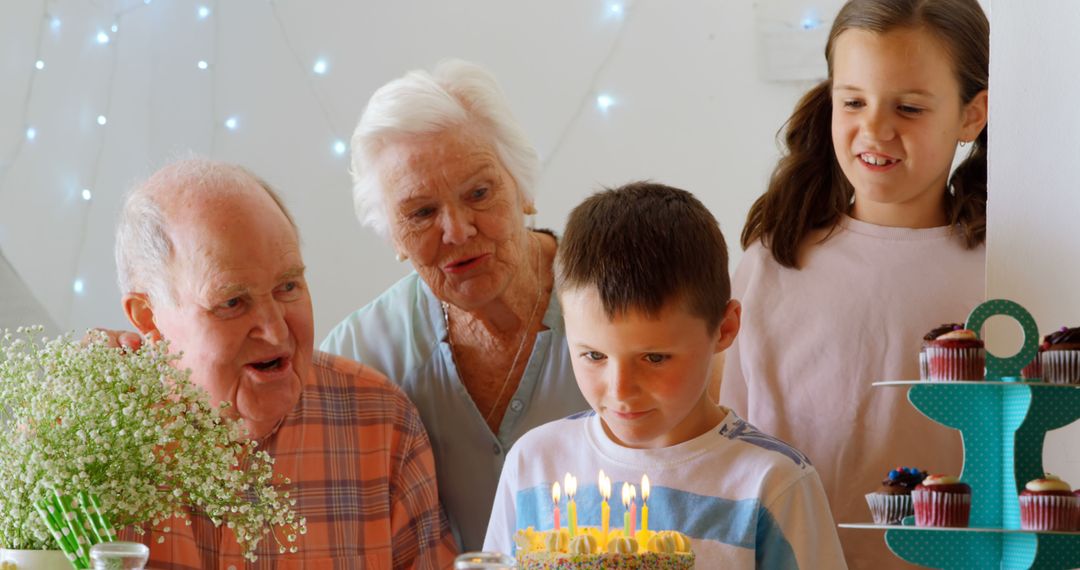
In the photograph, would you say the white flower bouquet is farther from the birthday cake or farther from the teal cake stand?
the teal cake stand

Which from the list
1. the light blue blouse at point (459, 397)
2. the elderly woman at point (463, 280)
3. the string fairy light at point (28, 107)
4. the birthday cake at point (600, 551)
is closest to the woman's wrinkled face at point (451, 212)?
the elderly woman at point (463, 280)

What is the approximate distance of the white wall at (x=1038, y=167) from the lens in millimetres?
1392

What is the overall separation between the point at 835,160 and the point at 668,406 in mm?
664

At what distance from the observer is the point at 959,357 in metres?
1.28

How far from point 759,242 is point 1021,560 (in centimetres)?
72

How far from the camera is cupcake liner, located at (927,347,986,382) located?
4.19 ft

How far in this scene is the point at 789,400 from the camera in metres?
1.76

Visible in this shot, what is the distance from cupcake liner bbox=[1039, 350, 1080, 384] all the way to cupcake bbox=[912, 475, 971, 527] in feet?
0.48

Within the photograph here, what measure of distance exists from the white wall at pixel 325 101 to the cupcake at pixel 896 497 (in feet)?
8.14

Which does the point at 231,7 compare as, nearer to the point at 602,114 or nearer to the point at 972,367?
the point at 602,114

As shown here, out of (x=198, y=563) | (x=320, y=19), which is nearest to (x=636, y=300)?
(x=198, y=563)

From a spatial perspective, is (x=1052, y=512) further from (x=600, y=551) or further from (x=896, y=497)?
(x=600, y=551)

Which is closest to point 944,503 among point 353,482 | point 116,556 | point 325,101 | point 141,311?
point 116,556

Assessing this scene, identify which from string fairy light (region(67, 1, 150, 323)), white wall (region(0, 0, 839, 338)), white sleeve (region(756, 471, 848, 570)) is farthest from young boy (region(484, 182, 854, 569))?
string fairy light (region(67, 1, 150, 323))
